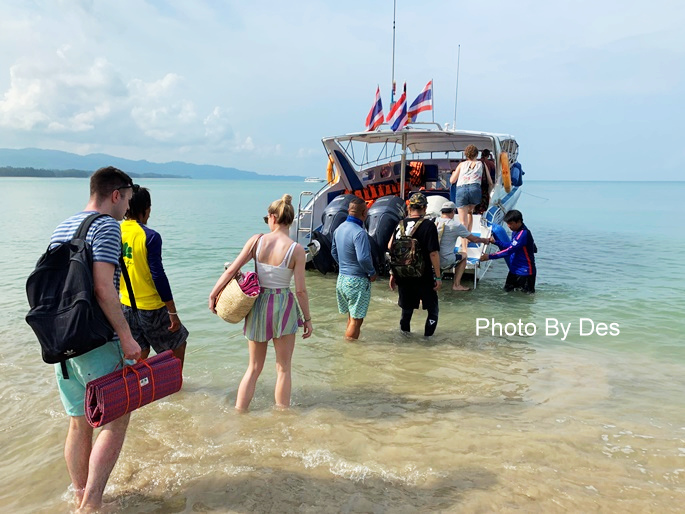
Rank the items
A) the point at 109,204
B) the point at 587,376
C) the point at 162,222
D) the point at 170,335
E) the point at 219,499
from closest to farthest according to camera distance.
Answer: the point at 109,204
the point at 219,499
the point at 170,335
the point at 587,376
the point at 162,222

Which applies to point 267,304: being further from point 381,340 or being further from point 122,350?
point 381,340

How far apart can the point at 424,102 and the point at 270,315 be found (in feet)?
25.5

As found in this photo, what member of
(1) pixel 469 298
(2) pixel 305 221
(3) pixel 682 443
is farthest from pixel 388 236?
(3) pixel 682 443

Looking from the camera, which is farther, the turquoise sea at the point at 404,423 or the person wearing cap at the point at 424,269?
the person wearing cap at the point at 424,269

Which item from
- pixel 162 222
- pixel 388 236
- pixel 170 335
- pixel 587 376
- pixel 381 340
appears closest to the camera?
pixel 170 335

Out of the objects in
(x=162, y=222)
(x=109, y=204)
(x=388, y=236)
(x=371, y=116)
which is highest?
(x=371, y=116)

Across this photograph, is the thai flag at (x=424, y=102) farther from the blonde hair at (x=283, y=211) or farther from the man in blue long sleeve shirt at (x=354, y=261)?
the blonde hair at (x=283, y=211)

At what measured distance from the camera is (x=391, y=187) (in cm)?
1192

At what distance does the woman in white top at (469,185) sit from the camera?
8914 mm

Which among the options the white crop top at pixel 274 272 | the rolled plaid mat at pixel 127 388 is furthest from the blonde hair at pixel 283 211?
the rolled plaid mat at pixel 127 388

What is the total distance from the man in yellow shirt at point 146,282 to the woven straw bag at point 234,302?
1.46ft

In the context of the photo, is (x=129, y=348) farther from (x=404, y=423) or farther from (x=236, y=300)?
(x=404, y=423)

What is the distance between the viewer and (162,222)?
24.8m

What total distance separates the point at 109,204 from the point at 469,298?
6.65 m
